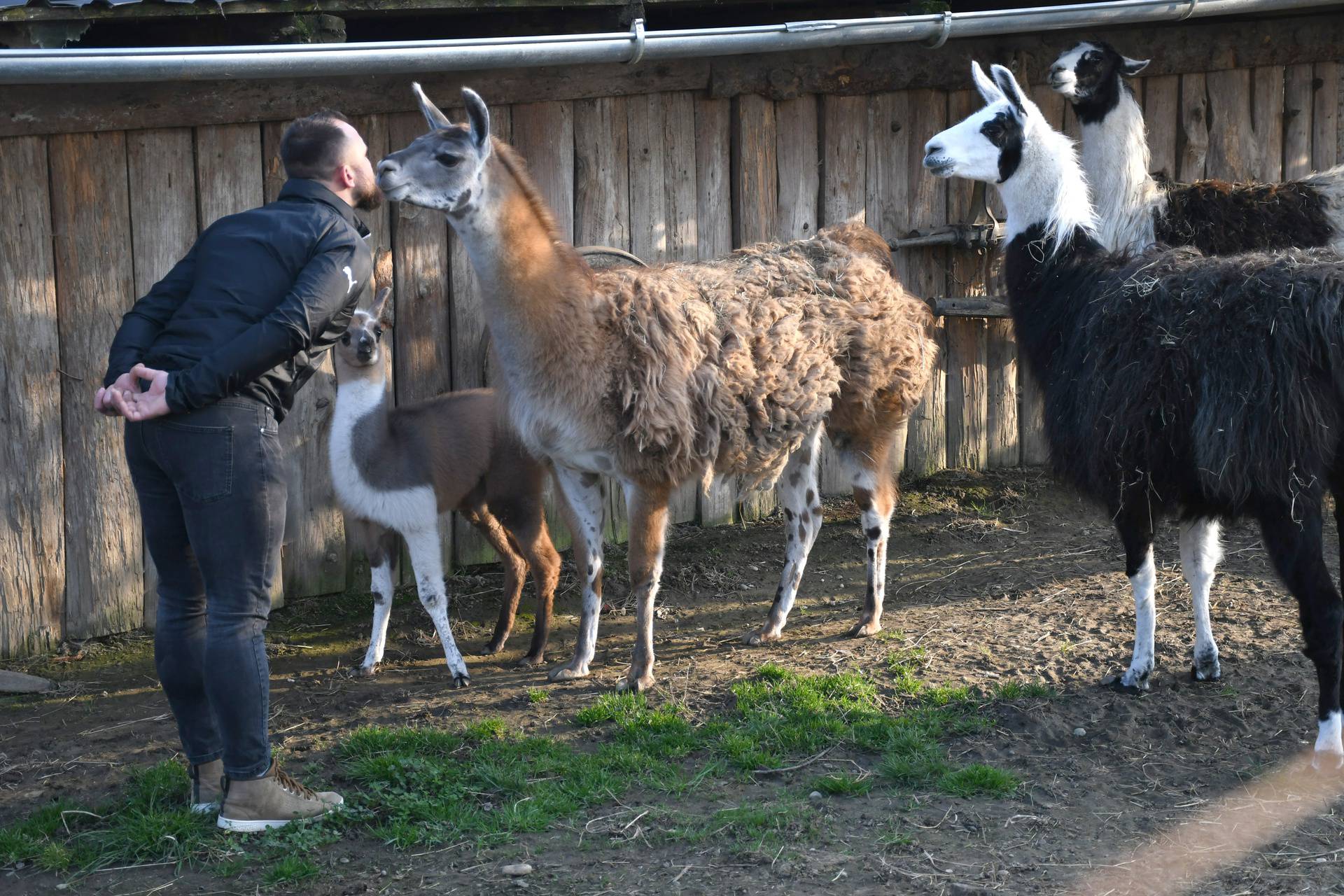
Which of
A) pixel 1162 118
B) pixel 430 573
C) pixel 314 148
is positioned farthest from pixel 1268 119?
pixel 314 148

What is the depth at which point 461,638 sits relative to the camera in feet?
19.4

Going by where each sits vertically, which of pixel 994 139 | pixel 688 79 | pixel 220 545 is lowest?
pixel 220 545

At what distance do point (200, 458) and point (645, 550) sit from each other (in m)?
2.03

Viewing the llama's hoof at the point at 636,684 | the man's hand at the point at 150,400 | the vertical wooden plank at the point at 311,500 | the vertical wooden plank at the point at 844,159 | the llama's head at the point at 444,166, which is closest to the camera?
the man's hand at the point at 150,400

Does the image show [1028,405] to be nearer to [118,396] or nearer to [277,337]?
[277,337]

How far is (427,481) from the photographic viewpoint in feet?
17.7

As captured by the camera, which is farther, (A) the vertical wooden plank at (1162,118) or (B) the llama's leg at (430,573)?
(A) the vertical wooden plank at (1162,118)

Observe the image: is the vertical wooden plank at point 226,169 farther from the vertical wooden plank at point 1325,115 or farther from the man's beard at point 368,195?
the vertical wooden plank at point 1325,115

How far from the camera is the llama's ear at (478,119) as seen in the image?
4.69 m

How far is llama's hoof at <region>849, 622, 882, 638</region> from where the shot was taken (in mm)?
5703

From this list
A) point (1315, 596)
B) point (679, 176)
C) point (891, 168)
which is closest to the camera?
point (1315, 596)

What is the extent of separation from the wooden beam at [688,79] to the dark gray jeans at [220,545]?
7.47 feet

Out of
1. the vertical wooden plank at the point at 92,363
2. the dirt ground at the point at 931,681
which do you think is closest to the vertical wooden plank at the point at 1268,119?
the dirt ground at the point at 931,681

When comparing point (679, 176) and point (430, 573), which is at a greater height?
point (679, 176)
